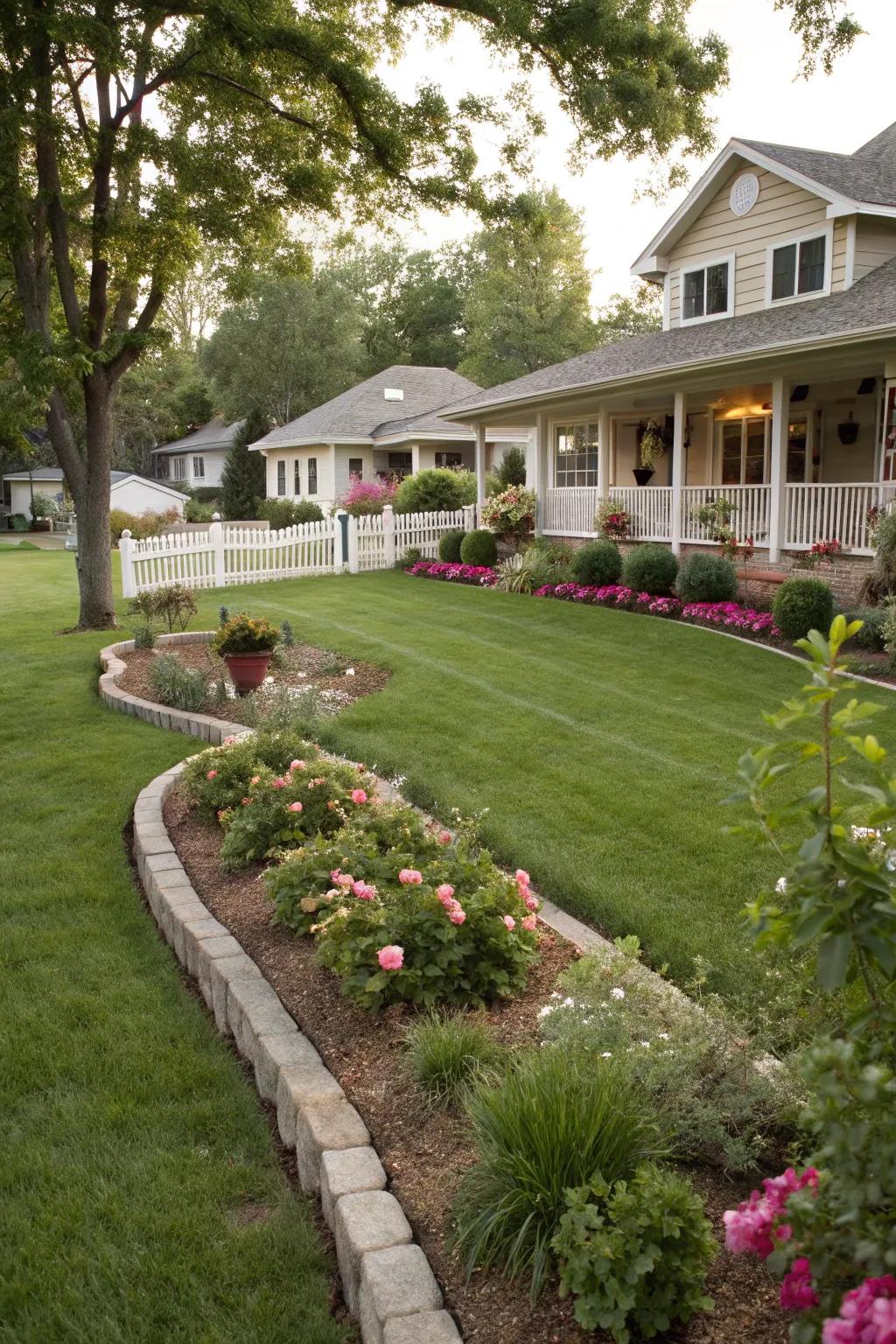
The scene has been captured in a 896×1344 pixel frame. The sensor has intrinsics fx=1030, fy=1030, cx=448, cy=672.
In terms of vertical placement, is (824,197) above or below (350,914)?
above

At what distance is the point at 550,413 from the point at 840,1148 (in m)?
19.2

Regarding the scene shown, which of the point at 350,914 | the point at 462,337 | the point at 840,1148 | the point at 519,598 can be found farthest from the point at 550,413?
the point at 462,337

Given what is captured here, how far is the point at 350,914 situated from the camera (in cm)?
359

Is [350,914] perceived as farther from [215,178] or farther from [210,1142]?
[215,178]

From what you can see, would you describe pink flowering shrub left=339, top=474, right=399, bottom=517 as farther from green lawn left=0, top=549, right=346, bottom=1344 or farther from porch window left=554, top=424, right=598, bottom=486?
green lawn left=0, top=549, right=346, bottom=1344

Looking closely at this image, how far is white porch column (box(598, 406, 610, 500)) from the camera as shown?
17.2m

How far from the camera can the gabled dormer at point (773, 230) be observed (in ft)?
47.8

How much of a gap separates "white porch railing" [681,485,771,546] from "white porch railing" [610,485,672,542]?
36 centimetres

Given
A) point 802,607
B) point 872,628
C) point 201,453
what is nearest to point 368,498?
point 802,607

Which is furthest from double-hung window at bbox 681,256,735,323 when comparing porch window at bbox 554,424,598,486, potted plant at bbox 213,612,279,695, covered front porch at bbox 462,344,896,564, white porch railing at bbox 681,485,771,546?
potted plant at bbox 213,612,279,695

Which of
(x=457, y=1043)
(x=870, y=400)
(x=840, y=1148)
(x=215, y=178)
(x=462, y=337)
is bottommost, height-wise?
(x=457, y=1043)

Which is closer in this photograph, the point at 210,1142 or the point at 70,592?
the point at 210,1142

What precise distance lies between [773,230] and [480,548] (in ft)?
22.6

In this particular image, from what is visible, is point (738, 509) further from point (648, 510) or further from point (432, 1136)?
point (432, 1136)
